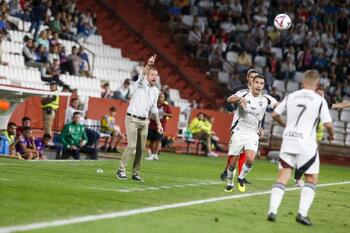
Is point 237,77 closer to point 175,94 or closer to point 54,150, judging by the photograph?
point 175,94

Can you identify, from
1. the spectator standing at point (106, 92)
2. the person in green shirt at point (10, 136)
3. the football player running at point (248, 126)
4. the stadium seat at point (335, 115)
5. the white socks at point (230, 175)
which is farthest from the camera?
the stadium seat at point (335, 115)

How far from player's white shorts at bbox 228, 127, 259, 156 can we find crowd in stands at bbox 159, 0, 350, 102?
21164 mm

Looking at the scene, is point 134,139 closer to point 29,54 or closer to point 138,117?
point 138,117

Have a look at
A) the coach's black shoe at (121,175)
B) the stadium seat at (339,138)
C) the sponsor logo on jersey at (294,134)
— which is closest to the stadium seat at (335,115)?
the stadium seat at (339,138)

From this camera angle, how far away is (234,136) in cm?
1677

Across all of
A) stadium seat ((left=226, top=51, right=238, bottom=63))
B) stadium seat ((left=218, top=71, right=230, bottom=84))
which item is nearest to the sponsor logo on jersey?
stadium seat ((left=218, top=71, right=230, bottom=84))

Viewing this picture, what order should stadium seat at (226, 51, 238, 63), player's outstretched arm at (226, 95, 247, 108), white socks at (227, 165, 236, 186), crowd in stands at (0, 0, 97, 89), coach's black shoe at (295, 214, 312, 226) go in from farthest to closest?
stadium seat at (226, 51, 238, 63)
crowd in stands at (0, 0, 97, 89)
white socks at (227, 165, 236, 186)
player's outstretched arm at (226, 95, 247, 108)
coach's black shoe at (295, 214, 312, 226)

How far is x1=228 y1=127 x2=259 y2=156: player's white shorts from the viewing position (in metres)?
16.6

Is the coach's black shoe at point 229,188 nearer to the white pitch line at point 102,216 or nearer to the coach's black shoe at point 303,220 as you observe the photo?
the white pitch line at point 102,216

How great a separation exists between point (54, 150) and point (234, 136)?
9564mm

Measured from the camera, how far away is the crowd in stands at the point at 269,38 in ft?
128

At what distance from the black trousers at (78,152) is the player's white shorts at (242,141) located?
740 cm

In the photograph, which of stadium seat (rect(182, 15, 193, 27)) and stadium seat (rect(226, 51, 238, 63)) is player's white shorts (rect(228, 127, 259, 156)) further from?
stadium seat (rect(182, 15, 193, 27))

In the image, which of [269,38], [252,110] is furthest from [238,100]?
[269,38]
